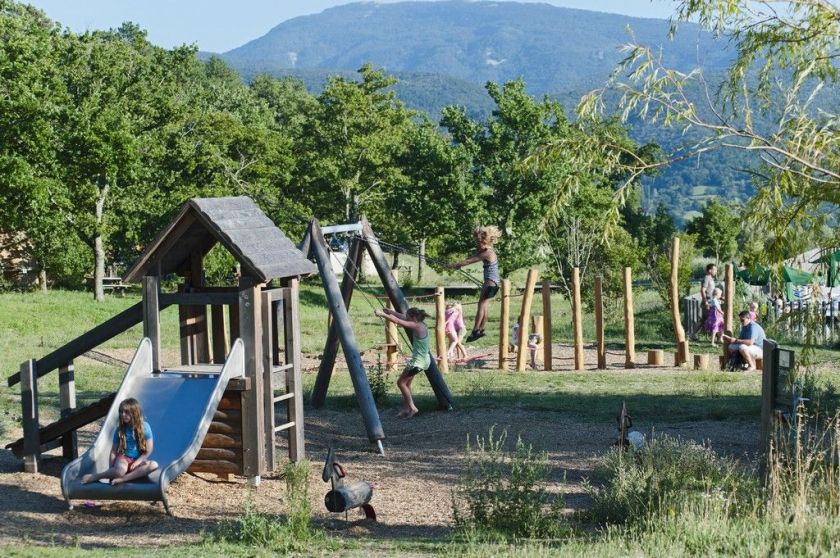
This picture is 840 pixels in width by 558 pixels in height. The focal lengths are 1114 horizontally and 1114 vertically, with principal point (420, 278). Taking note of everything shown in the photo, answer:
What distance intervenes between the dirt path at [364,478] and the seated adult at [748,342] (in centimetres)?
542

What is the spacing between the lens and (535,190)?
1585 inches

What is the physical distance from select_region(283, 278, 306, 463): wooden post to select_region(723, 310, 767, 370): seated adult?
9.42 metres

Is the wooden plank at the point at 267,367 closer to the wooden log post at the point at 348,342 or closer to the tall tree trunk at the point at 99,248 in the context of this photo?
the wooden log post at the point at 348,342

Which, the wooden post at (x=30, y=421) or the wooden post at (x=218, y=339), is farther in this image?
the wooden post at (x=218, y=339)

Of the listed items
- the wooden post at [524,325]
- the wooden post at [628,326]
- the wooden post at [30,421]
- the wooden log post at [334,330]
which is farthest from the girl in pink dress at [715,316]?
the wooden post at [30,421]

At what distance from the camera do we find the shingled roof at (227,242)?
34.0ft

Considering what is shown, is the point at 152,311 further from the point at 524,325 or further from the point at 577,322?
the point at 577,322

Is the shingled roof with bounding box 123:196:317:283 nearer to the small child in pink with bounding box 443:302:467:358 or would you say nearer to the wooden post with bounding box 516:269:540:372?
A: the wooden post with bounding box 516:269:540:372

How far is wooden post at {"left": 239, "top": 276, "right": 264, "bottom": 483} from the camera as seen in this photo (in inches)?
405

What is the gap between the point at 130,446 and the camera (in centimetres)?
959

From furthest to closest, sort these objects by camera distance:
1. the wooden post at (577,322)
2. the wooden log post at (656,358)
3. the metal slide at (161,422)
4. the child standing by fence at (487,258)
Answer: the wooden log post at (656,358), the wooden post at (577,322), the child standing by fence at (487,258), the metal slide at (161,422)

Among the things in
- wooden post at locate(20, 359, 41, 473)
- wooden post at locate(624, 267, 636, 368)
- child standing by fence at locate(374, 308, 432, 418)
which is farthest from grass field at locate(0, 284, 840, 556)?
wooden post at locate(20, 359, 41, 473)

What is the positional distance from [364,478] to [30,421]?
3.32m

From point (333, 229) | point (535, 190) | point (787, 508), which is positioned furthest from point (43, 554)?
point (535, 190)
